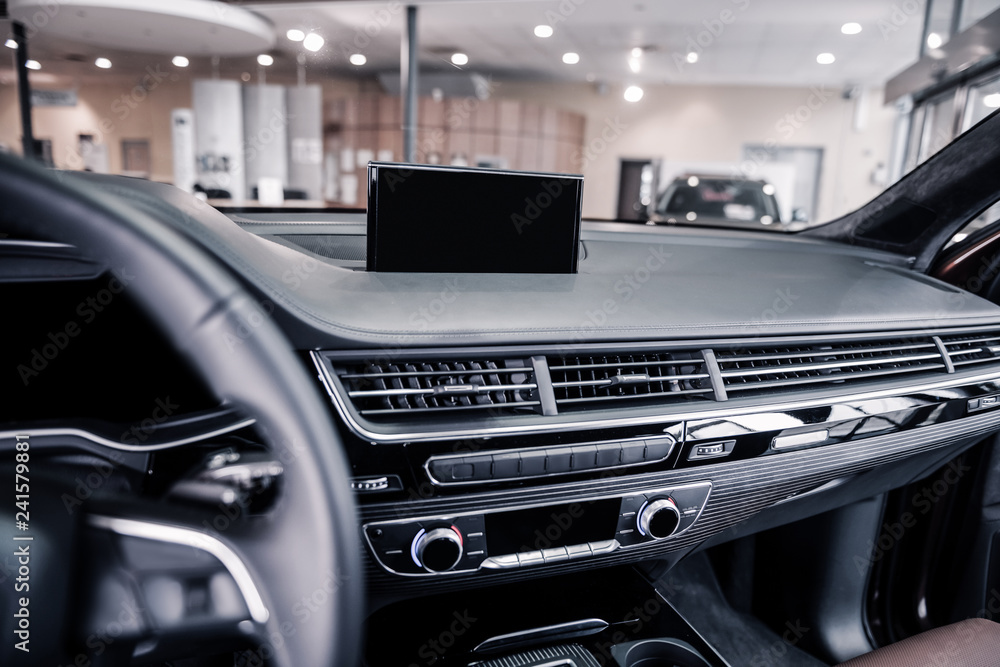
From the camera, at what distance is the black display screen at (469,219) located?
1.11 metres

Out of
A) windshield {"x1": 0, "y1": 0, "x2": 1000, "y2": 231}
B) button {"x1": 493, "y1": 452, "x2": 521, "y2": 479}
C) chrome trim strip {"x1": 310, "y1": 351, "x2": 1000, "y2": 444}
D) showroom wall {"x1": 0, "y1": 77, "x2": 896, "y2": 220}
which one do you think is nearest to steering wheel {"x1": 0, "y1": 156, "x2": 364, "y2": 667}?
windshield {"x1": 0, "y1": 0, "x2": 1000, "y2": 231}

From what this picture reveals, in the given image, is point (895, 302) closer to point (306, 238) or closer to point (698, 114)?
point (306, 238)

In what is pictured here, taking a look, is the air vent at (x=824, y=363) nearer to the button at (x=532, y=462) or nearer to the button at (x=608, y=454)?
the button at (x=608, y=454)

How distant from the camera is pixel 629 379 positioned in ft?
3.35

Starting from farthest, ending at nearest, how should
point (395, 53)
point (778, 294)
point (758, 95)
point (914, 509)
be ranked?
1. point (758, 95)
2. point (395, 53)
3. point (914, 509)
4. point (778, 294)

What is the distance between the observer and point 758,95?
12.4 metres

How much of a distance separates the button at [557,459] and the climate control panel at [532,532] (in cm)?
7

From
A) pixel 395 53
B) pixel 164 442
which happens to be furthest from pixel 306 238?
pixel 395 53

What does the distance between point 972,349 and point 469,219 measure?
1.12 metres

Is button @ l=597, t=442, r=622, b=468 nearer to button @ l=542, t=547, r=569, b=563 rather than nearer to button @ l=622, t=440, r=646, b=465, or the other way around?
button @ l=622, t=440, r=646, b=465

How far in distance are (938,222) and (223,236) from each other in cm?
171

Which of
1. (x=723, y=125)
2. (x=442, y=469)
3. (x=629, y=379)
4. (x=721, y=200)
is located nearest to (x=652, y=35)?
(x=721, y=200)

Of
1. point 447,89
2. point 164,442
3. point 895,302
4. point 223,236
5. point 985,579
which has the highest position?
point 447,89

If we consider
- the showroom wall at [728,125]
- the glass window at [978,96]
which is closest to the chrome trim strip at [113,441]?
the glass window at [978,96]
